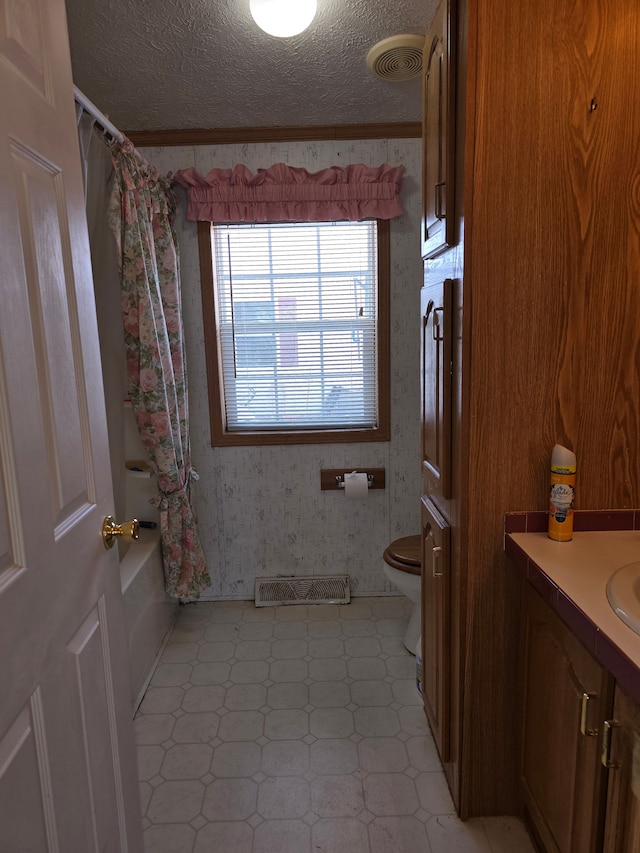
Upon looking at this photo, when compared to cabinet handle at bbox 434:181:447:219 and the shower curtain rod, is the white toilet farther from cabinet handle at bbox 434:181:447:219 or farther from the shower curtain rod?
the shower curtain rod

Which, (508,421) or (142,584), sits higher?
(508,421)

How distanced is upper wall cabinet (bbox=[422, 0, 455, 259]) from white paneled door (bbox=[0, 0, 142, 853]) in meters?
0.87

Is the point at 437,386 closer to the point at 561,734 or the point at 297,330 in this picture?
the point at 561,734

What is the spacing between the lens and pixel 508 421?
1.40 m

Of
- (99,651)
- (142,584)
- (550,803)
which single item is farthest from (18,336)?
(142,584)

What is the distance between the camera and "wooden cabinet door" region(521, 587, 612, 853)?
1.07m

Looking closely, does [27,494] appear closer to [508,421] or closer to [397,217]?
[508,421]

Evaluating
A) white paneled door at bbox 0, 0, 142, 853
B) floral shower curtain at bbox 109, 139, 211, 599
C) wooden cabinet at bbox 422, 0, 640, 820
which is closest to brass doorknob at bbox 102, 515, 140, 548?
white paneled door at bbox 0, 0, 142, 853

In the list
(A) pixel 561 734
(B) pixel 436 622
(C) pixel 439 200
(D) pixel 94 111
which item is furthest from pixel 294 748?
(D) pixel 94 111

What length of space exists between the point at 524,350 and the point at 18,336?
1.11 meters

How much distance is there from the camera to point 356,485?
2783 millimetres

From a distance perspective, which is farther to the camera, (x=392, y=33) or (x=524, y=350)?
(x=392, y=33)

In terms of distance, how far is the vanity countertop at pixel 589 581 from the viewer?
36.5 inches

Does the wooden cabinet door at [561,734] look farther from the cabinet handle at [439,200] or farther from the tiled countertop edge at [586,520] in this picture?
the cabinet handle at [439,200]
